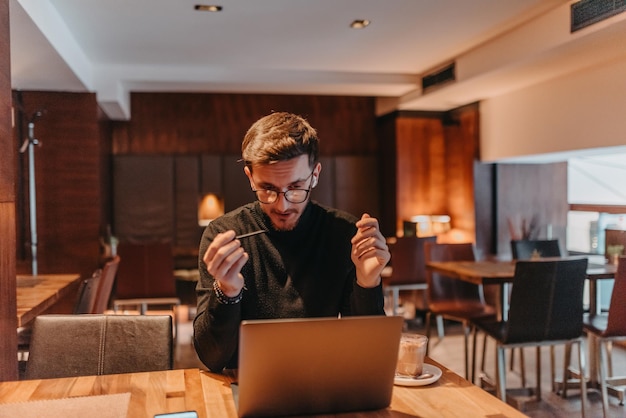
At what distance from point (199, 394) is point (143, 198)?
567 centimetres

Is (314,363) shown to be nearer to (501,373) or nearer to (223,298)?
(223,298)

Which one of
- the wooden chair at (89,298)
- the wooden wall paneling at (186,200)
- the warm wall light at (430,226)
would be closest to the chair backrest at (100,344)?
the wooden chair at (89,298)

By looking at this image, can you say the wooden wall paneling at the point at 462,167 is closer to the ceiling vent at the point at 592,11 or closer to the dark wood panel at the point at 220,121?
the dark wood panel at the point at 220,121

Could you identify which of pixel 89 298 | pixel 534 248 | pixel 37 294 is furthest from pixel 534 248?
pixel 37 294

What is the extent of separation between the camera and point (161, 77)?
546cm

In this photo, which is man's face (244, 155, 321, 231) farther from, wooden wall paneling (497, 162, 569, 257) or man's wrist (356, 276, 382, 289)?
wooden wall paneling (497, 162, 569, 257)

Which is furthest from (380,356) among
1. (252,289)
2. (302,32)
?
(302,32)

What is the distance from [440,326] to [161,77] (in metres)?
3.64

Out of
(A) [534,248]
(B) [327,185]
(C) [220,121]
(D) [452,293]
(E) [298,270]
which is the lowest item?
(D) [452,293]

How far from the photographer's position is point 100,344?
1745 mm

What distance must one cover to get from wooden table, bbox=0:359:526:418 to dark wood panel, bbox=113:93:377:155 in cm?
568

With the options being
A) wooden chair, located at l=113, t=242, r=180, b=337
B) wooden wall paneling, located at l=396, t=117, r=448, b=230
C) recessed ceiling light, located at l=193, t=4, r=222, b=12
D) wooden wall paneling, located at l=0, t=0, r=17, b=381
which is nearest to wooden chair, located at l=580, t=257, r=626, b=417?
recessed ceiling light, located at l=193, t=4, r=222, b=12

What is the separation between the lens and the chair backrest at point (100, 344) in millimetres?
1717

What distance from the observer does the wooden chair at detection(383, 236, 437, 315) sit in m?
5.38
